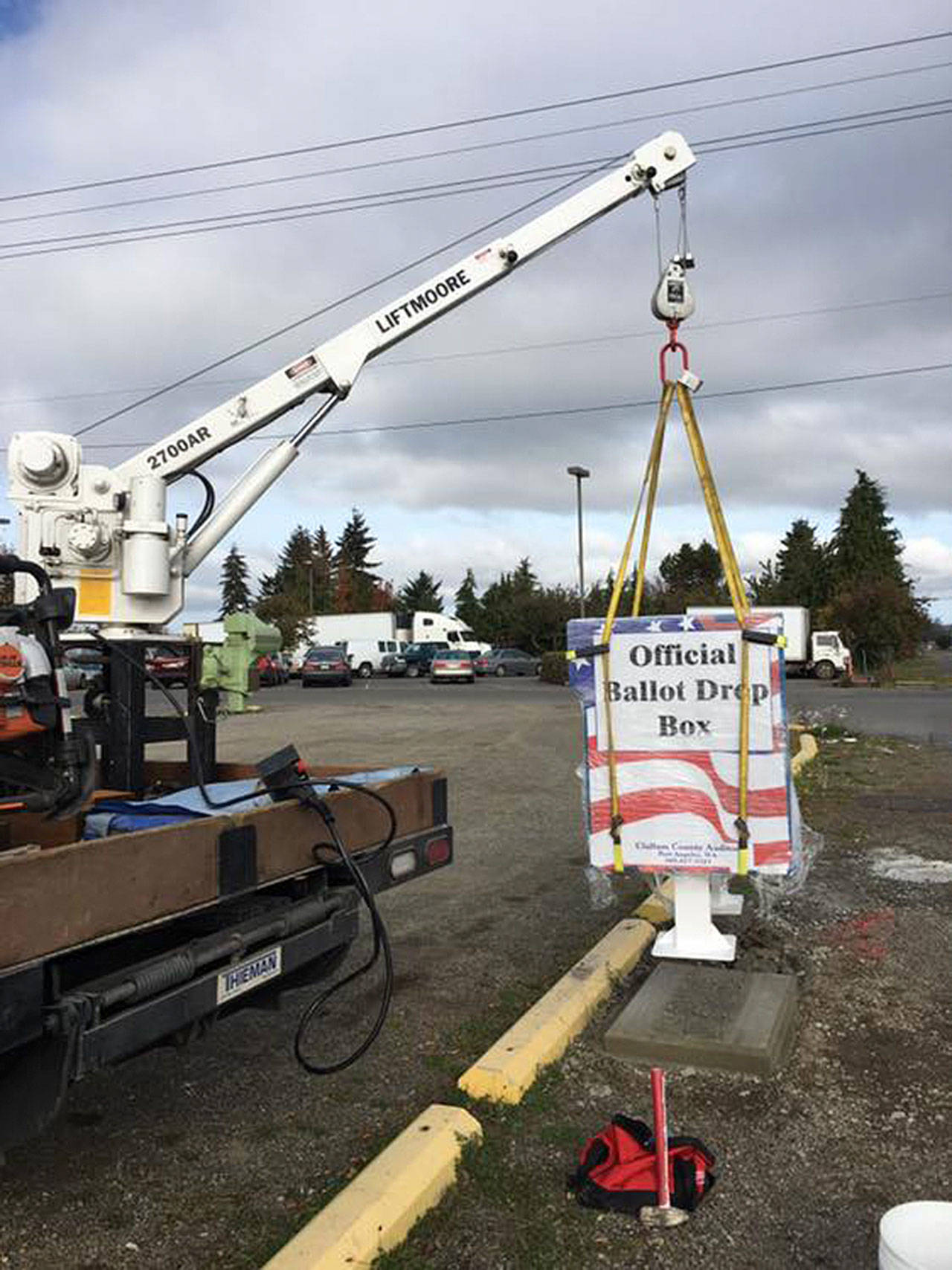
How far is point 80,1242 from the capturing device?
10.2ft

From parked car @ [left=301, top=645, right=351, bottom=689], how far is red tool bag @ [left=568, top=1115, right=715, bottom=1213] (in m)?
39.9

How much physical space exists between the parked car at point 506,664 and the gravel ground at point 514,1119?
44.4 m

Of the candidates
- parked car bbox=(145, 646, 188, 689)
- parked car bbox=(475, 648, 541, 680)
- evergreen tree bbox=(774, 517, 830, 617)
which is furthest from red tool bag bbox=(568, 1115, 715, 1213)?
evergreen tree bbox=(774, 517, 830, 617)

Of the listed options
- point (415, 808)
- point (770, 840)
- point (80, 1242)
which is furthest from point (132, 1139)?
point (770, 840)

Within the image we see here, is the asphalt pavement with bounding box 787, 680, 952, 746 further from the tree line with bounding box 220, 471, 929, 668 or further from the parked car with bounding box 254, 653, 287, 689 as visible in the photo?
the parked car with bounding box 254, 653, 287, 689

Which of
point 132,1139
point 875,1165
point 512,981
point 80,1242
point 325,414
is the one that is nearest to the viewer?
point 80,1242

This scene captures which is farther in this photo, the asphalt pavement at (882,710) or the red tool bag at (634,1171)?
the asphalt pavement at (882,710)

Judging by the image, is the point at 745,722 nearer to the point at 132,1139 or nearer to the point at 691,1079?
the point at 691,1079

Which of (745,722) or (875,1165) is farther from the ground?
(745,722)

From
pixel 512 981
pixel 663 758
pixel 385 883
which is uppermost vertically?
pixel 663 758

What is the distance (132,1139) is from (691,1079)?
2096 millimetres

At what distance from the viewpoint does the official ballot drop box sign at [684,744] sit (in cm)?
481

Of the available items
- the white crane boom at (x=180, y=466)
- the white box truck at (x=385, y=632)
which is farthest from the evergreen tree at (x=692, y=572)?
the white crane boom at (x=180, y=466)

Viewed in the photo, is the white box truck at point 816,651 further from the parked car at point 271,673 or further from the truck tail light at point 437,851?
the truck tail light at point 437,851
